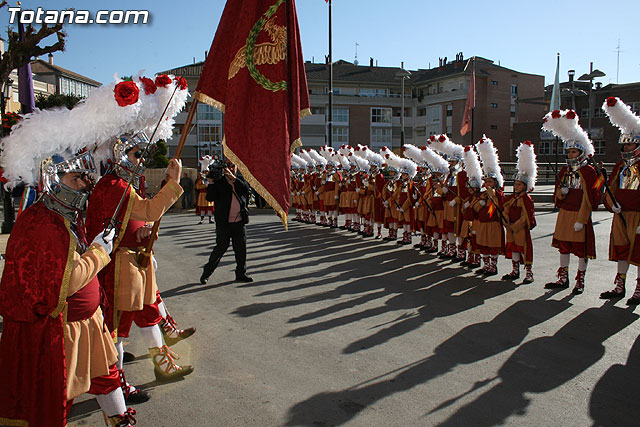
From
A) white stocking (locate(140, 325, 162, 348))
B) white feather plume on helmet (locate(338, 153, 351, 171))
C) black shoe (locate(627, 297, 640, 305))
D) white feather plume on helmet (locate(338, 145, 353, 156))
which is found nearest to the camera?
white stocking (locate(140, 325, 162, 348))

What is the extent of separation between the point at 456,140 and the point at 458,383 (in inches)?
2214

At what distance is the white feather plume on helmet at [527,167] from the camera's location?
863 centimetres

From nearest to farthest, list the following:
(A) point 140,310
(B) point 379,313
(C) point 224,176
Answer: (A) point 140,310 → (B) point 379,313 → (C) point 224,176

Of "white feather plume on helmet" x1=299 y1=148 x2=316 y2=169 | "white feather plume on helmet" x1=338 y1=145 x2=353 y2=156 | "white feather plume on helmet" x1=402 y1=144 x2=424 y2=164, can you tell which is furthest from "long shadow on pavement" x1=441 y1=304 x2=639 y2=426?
"white feather plume on helmet" x1=299 y1=148 x2=316 y2=169

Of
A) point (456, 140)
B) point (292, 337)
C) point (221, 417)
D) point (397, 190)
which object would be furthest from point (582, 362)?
point (456, 140)

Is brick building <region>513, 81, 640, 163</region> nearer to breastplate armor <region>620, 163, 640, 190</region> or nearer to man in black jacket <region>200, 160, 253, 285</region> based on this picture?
breastplate armor <region>620, 163, 640, 190</region>

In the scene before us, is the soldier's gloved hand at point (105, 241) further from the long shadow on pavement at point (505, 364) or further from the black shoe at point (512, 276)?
the black shoe at point (512, 276)

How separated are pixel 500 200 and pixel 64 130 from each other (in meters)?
7.80

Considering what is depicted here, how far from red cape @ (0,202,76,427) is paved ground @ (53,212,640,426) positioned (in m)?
1.11

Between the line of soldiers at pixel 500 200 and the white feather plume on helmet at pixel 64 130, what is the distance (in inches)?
265

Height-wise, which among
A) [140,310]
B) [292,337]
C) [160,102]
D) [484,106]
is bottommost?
[292,337]

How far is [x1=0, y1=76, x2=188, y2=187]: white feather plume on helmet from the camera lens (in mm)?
3086

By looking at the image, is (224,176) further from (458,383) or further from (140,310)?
(458,383)

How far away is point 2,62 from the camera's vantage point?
32.7ft
